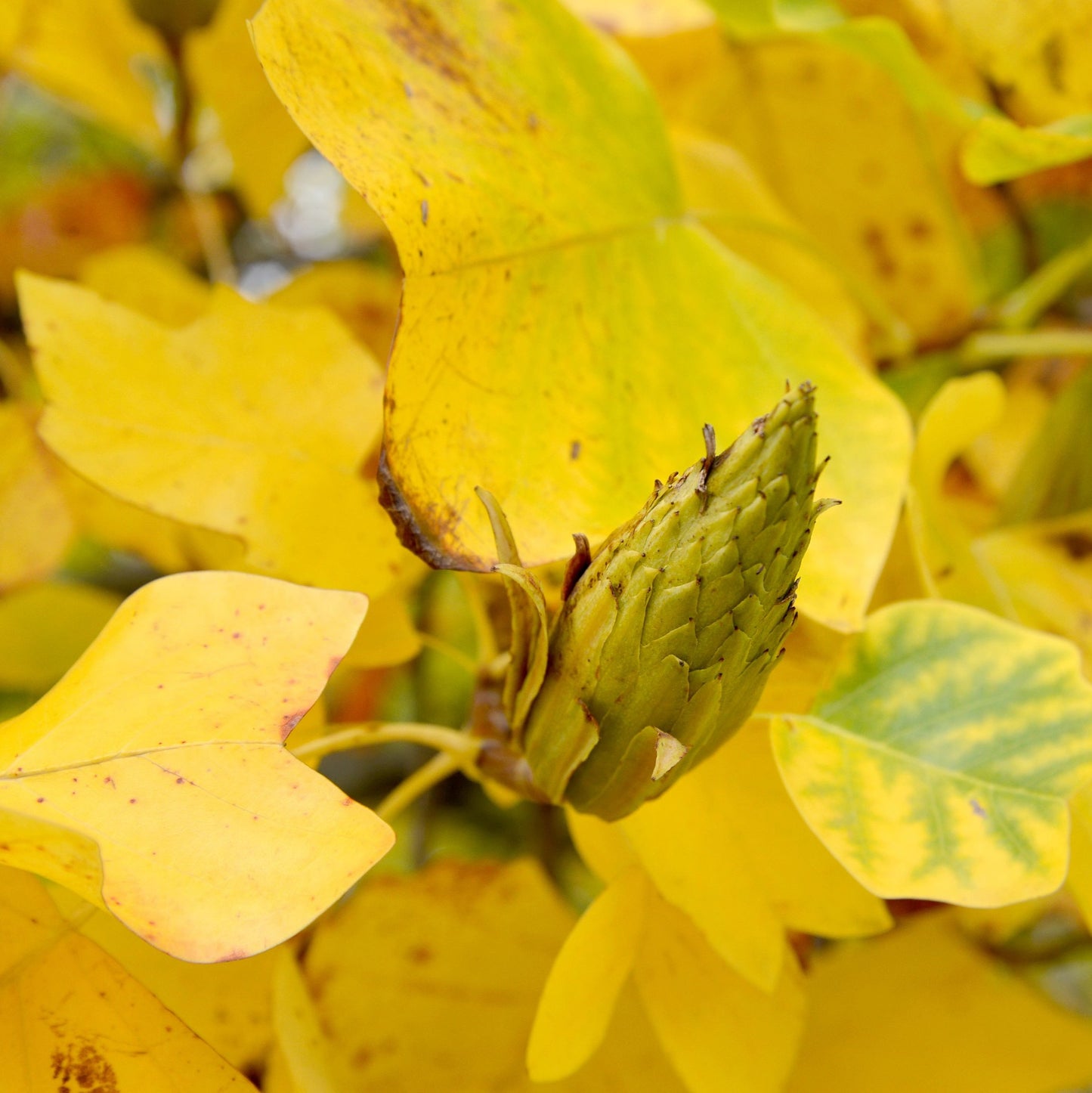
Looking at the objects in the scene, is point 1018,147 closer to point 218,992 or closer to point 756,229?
point 756,229

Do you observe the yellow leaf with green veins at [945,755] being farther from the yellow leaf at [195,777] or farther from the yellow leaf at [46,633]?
the yellow leaf at [46,633]

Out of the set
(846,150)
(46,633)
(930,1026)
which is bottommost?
(930,1026)

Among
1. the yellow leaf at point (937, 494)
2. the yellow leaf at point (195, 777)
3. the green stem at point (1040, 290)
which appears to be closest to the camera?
the yellow leaf at point (195, 777)

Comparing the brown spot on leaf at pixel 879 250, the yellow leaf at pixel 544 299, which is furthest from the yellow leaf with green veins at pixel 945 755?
the brown spot on leaf at pixel 879 250

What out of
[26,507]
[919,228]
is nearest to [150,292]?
[26,507]

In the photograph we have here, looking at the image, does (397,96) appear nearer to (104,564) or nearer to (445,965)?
(445,965)
